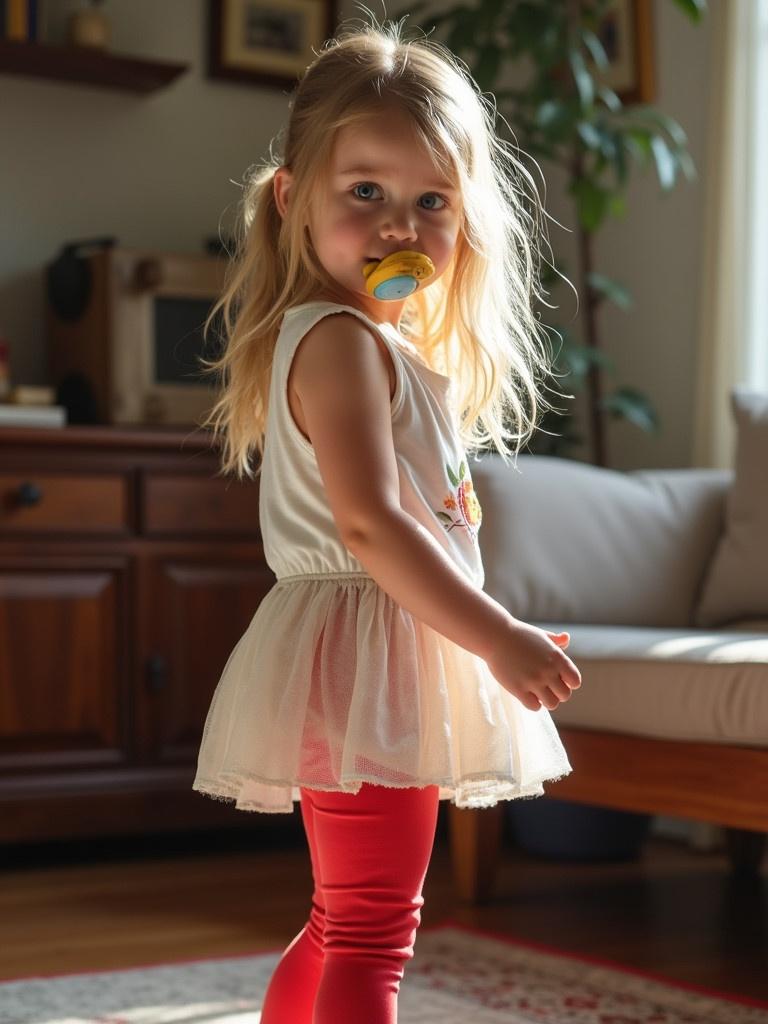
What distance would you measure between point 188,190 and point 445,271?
223cm

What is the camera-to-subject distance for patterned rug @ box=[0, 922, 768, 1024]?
1667 millimetres

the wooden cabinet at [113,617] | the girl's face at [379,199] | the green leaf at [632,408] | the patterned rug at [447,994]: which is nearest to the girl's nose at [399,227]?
the girl's face at [379,199]

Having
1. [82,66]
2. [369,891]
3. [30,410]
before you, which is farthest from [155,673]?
[369,891]

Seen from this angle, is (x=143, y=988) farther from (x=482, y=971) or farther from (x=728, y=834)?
(x=728, y=834)

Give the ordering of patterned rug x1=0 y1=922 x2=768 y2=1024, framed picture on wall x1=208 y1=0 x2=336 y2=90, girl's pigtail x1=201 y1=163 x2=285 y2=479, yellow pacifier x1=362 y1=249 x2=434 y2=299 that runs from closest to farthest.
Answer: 1. yellow pacifier x1=362 y1=249 x2=434 y2=299
2. girl's pigtail x1=201 y1=163 x2=285 y2=479
3. patterned rug x1=0 y1=922 x2=768 y2=1024
4. framed picture on wall x1=208 y1=0 x2=336 y2=90

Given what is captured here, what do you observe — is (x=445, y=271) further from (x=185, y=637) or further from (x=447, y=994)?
(x=185, y=637)

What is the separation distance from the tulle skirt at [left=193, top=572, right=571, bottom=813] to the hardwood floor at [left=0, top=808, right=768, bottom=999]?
2.89 ft

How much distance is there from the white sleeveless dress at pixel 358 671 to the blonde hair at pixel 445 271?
9 cm

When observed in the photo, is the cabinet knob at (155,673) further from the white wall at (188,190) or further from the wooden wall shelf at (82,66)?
the wooden wall shelf at (82,66)

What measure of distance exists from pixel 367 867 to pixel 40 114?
2.52 meters

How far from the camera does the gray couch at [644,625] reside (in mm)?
1793

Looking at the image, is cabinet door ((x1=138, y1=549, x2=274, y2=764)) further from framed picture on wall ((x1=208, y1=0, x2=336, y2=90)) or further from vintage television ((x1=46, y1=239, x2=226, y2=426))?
framed picture on wall ((x1=208, y1=0, x2=336, y2=90))

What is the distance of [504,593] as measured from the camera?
224 cm

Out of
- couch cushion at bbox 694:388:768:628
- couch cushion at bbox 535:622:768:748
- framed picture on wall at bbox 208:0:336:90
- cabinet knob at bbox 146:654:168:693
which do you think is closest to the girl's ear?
couch cushion at bbox 535:622:768:748
